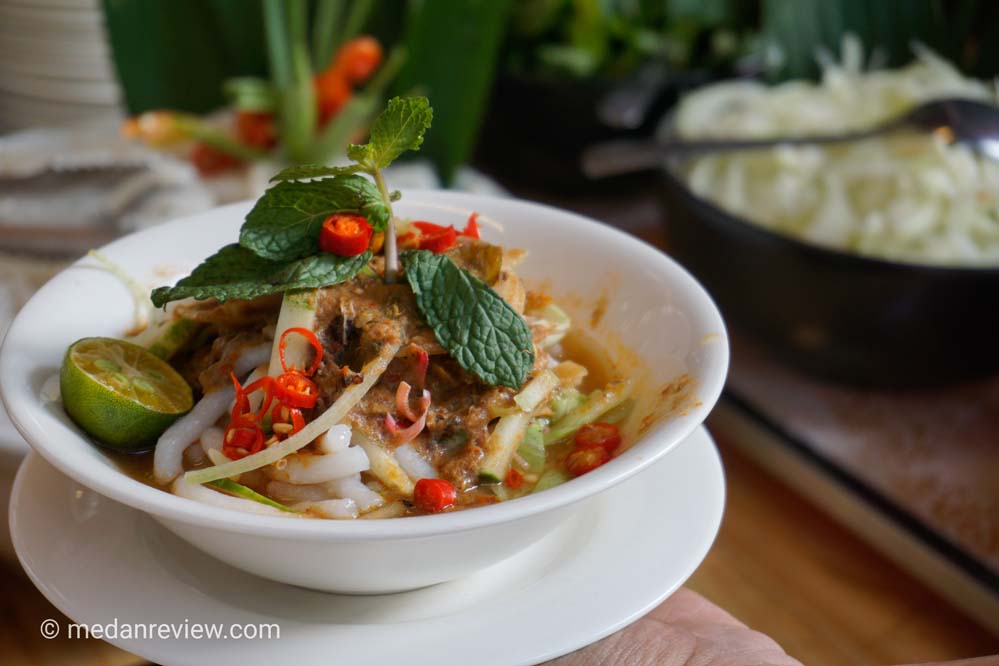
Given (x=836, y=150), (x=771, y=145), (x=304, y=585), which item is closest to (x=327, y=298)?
(x=304, y=585)

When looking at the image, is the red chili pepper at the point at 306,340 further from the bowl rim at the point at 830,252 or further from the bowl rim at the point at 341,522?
the bowl rim at the point at 830,252

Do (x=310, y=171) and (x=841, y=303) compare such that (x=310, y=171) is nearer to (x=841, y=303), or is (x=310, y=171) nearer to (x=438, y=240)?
(x=438, y=240)

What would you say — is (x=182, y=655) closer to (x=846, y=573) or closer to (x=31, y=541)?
(x=31, y=541)

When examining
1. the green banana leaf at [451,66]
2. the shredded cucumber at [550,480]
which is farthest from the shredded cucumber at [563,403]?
the green banana leaf at [451,66]

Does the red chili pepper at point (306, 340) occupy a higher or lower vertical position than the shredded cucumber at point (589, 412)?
higher

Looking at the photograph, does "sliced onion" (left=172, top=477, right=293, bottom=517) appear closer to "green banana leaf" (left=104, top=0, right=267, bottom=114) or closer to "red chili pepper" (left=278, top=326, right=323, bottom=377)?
"red chili pepper" (left=278, top=326, right=323, bottom=377)

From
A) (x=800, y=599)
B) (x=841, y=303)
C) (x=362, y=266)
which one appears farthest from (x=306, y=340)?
(x=841, y=303)
